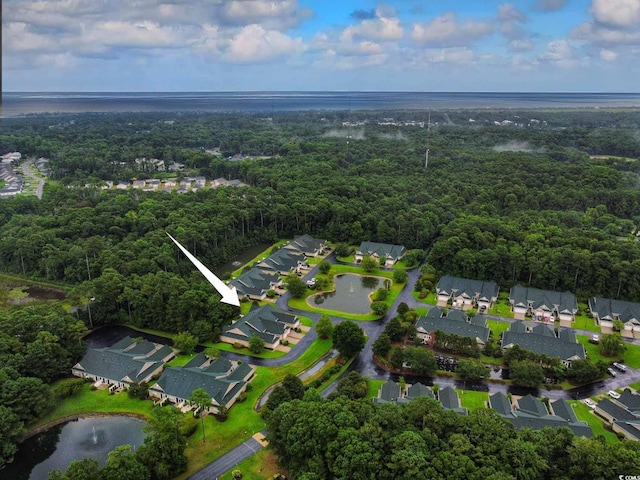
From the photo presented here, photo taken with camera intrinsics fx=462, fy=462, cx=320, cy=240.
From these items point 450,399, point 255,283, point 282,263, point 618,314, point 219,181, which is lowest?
point 450,399

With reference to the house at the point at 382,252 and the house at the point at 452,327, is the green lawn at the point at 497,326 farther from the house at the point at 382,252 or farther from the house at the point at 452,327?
the house at the point at 382,252

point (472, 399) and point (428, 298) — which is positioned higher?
point (428, 298)

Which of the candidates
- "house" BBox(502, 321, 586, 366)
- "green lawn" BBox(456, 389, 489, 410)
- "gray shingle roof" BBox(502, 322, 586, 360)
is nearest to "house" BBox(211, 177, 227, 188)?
"house" BBox(502, 321, 586, 366)

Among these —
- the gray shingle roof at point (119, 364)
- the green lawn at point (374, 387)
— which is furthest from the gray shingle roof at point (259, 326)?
the green lawn at point (374, 387)

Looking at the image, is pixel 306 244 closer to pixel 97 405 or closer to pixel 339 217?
pixel 339 217

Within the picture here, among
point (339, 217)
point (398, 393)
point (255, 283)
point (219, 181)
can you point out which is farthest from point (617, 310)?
point (219, 181)
